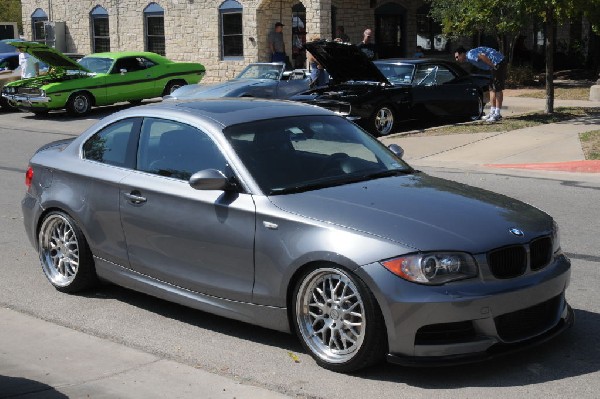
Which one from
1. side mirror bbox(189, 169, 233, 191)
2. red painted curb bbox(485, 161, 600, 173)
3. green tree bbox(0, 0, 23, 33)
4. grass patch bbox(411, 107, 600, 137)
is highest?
green tree bbox(0, 0, 23, 33)

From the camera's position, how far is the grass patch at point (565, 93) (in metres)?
23.4

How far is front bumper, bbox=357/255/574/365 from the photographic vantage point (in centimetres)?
514

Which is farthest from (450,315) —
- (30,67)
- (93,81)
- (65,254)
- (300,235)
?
(30,67)

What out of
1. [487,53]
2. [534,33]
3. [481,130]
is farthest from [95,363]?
[534,33]

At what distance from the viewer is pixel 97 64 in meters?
25.1

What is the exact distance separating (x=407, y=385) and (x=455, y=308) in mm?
547

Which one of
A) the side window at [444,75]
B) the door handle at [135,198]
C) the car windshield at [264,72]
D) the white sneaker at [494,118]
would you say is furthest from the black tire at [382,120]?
the door handle at [135,198]

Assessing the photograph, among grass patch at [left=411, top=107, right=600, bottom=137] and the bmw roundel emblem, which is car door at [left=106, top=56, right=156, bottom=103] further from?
the bmw roundel emblem

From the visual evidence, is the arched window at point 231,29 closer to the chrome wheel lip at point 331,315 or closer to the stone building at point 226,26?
the stone building at point 226,26

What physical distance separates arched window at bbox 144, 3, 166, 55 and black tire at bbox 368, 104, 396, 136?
56.8 ft

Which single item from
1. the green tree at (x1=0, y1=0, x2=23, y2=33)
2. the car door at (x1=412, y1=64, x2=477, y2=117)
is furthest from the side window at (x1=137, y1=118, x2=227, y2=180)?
the green tree at (x1=0, y1=0, x2=23, y2=33)

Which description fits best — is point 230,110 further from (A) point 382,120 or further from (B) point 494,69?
(B) point 494,69

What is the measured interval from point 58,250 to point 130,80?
18123 mm

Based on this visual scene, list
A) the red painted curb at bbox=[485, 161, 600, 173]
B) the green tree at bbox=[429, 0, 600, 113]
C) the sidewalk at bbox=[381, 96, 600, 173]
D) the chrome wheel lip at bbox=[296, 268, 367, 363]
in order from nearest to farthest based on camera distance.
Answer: the chrome wheel lip at bbox=[296, 268, 367, 363], the red painted curb at bbox=[485, 161, 600, 173], the sidewalk at bbox=[381, 96, 600, 173], the green tree at bbox=[429, 0, 600, 113]
